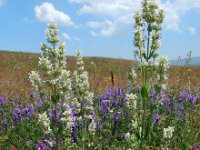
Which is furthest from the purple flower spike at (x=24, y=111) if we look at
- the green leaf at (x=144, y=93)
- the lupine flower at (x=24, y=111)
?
the green leaf at (x=144, y=93)

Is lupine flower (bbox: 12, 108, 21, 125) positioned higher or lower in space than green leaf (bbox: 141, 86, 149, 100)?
lower

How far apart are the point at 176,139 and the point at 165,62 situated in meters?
2.08

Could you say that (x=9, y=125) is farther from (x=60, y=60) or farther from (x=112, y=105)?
(x=60, y=60)

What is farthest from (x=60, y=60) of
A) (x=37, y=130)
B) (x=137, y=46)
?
(x=37, y=130)

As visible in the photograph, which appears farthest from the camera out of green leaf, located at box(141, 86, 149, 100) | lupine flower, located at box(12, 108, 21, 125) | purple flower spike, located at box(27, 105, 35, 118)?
purple flower spike, located at box(27, 105, 35, 118)

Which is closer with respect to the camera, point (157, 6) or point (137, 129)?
point (137, 129)

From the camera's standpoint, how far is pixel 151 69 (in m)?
3.95

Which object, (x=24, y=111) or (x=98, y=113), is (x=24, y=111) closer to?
(x=24, y=111)

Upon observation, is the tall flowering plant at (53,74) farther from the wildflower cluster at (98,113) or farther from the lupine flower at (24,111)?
the lupine flower at (24,111)

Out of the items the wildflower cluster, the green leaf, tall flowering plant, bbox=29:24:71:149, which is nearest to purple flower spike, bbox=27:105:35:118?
the wildflower cluster

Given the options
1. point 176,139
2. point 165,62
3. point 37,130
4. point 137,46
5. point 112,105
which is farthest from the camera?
point 112,105

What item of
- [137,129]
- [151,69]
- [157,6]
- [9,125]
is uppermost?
[157,6]

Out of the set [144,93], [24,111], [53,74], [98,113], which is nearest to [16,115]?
[24,111]

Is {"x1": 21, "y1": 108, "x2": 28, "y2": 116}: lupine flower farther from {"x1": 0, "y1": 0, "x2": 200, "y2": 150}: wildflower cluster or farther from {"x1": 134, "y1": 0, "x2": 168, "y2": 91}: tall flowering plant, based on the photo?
{"x1": 134, "y1": 0, "x2": 168, "y2": 91}: tall flowering plant
